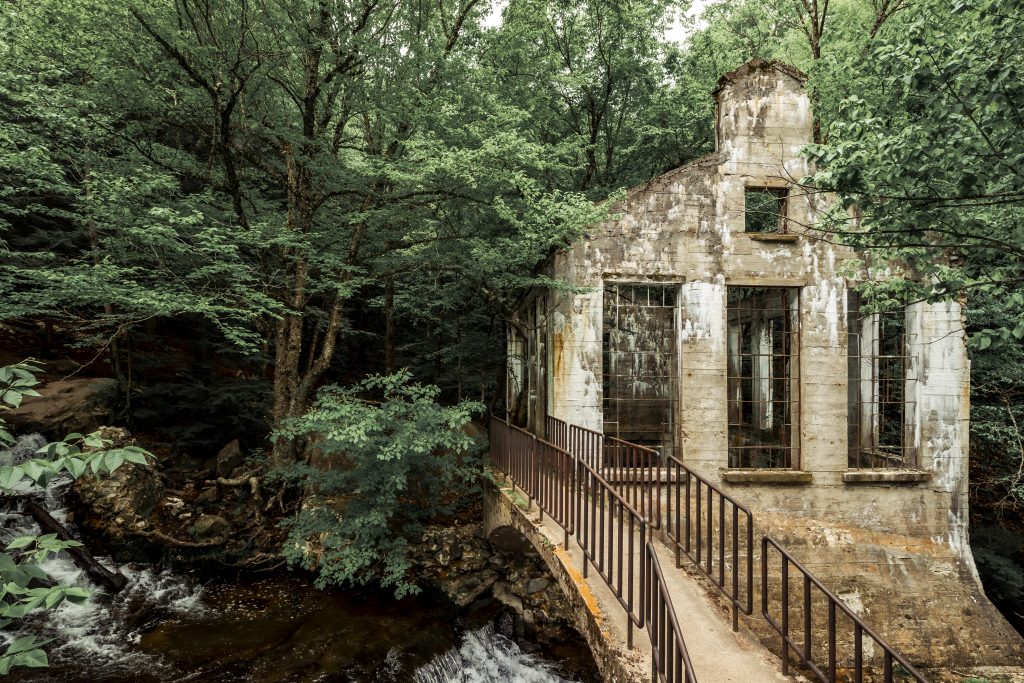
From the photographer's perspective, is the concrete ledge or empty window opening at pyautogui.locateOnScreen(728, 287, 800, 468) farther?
empty window opening at pyautogui.locateOnScreen(728, 287, 800, 468)

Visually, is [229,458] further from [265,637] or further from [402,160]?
[402,160]

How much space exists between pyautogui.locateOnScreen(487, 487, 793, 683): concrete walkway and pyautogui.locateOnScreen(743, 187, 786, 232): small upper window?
4.44m

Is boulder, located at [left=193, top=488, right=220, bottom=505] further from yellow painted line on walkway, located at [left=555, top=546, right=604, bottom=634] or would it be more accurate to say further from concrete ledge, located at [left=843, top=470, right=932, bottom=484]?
concrete ledge, located at [left=843, top=470, right=932, bottom=484]

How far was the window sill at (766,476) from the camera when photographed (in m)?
7.52

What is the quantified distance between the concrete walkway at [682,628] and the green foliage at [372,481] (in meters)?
3.29

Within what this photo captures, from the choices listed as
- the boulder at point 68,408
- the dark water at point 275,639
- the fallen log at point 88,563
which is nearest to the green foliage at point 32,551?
the dark water at point 275,639

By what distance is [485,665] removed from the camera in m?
7.07

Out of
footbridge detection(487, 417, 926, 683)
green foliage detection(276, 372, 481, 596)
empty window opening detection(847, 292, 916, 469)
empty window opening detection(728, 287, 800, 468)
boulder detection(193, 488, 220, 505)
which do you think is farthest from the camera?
empty window opening detection(728, 287, 800, 468)

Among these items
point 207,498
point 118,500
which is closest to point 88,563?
point 118,500

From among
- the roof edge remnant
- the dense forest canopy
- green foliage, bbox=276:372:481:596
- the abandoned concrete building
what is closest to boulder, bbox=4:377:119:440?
the dense forest canopy

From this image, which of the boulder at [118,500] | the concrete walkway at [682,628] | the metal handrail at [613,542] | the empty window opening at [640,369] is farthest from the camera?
the empty window opening at [640,369]

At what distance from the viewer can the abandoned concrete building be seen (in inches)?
295

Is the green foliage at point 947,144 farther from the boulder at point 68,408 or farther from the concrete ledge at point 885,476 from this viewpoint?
the boulder at point 68,408

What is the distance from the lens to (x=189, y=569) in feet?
28.0
